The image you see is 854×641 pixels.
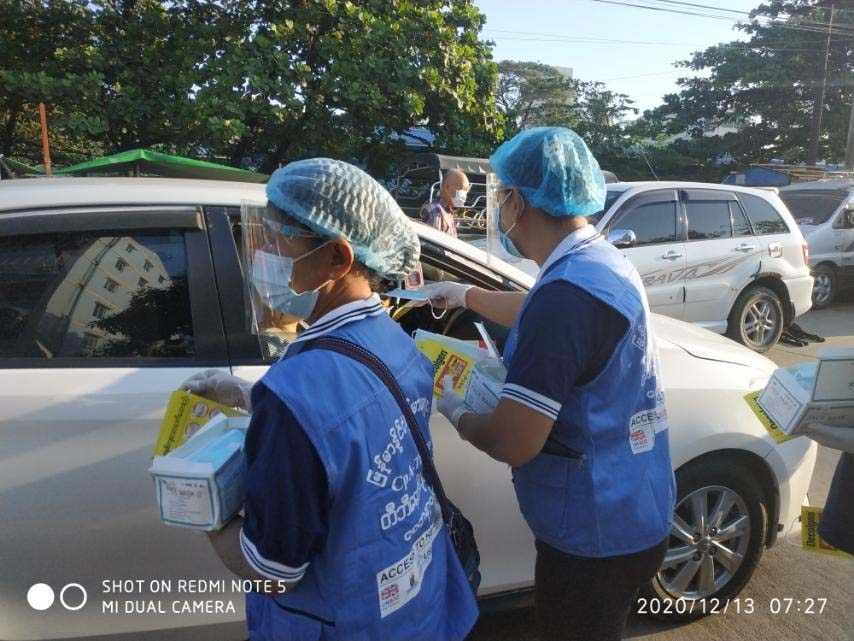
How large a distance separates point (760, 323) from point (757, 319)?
7cm

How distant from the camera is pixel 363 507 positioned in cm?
114

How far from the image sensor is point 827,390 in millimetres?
1554

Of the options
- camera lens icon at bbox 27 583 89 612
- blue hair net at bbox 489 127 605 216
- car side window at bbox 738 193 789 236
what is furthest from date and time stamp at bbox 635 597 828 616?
car side window at bbox 738 193 789 236

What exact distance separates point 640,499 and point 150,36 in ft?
31.2

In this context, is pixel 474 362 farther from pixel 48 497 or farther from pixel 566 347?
pixel 48 497

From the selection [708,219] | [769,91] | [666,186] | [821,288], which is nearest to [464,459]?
[666,186]

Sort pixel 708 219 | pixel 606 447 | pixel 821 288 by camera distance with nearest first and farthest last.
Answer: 1. pixel 606 447
2. pixel 708 219
3. pixel 821 288

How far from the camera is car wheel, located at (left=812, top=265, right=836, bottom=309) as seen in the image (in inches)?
388

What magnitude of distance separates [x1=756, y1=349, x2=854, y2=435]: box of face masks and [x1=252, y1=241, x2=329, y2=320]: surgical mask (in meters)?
1.20

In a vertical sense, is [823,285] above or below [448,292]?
below

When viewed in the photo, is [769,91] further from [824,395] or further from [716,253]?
[824,395]

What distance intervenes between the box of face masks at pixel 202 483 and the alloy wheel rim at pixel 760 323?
22.9 ft

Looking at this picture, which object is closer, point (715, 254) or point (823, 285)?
point (715, 254)

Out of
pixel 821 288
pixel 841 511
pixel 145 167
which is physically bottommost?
pixel 821 288
